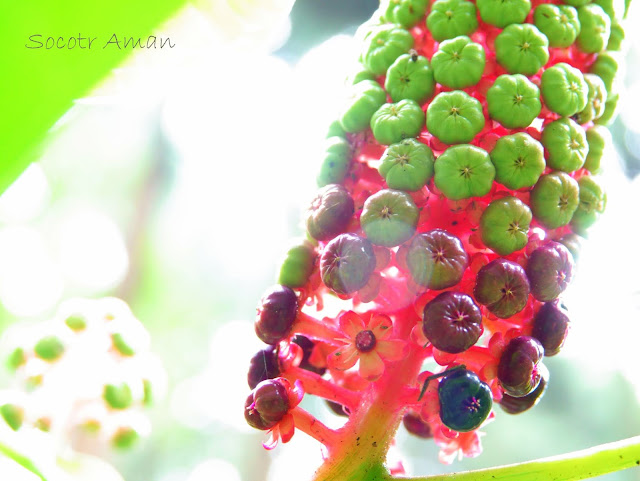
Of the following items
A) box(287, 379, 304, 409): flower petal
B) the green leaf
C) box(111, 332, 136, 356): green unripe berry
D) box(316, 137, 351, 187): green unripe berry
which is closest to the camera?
the green leaf

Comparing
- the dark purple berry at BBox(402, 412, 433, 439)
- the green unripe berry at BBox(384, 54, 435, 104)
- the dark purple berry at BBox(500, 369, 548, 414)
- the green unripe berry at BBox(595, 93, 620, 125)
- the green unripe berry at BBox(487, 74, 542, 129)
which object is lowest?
the dark purple berry at BBox(402, 412, 433, 439)

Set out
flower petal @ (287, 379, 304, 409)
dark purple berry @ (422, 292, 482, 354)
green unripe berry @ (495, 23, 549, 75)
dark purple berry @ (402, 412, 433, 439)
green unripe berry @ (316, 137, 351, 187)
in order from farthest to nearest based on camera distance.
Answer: dark purple berry @ (402, 412, 433, 439), green unripe berry @ (316, 137, 351, 187), green unripe berry @ (495, 23, 549, 75), flower petal @ (287, 379, 304, 409), dark purple berry @ (422, 292, 482, 354)

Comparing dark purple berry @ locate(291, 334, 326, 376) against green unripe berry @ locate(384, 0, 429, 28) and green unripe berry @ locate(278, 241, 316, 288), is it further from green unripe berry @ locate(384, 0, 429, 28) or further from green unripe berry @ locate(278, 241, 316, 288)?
green unripe berry @ locate(384, 0, 429, 28)

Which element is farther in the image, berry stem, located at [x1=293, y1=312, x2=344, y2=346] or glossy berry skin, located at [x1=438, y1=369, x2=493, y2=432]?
berry stem, located at [x1=293, y1=312, x2=344, y2=346]

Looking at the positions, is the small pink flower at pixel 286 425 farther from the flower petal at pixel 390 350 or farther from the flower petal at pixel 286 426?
the flower petal at pixel 390 350

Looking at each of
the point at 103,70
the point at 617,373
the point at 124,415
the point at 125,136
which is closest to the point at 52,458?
the point at 124,415

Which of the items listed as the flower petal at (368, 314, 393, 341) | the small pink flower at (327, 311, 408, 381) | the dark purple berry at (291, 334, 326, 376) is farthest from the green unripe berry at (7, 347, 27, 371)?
the flower petal at (368, 314, 393, 341)

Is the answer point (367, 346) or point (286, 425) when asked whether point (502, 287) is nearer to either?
point (367, 346)

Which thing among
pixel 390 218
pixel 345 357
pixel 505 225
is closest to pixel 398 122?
pixel 390 218
